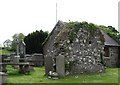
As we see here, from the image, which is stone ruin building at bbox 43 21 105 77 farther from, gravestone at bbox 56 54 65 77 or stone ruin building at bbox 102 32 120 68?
stone ruin building at bbox 102 32 120 68

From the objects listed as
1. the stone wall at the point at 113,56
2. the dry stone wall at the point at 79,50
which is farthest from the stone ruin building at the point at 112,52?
the dry stone wall at the point at 79,50

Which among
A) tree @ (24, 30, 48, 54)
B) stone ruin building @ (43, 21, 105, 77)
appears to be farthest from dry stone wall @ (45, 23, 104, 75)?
tree @ (24, 30, 48, 54)

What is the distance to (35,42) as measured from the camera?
2050 inches

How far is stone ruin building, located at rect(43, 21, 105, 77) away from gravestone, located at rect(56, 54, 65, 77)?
230 millimetres

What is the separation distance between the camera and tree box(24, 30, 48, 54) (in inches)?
2042

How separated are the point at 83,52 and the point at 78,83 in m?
6.36

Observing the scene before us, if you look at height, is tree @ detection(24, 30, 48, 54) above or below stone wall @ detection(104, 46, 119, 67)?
above

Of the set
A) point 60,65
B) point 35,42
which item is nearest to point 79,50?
point 60,65

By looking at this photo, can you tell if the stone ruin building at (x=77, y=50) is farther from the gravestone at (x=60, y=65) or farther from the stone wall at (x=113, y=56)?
the stone wall at (x=113, y=56)

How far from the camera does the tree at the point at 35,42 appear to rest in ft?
170

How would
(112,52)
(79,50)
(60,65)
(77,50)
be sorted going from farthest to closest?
(112,52) → (79,50) → (77,50) → (60,65)

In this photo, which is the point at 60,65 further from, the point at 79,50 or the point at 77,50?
the point at 79,50

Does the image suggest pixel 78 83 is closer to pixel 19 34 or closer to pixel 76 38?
pixel 76 38

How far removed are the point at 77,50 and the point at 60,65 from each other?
2581 millimetres
